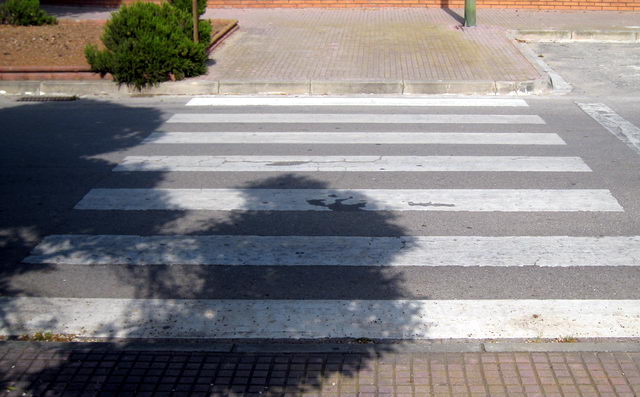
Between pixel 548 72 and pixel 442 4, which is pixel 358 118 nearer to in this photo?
pixel 548 72

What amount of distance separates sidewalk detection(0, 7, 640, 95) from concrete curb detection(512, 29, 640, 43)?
0.69 feet

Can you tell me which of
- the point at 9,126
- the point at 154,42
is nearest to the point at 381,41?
the point at 154,42

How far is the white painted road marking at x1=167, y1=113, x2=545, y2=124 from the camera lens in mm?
11883

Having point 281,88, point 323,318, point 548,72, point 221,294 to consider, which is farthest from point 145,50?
point 323,318

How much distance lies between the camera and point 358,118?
12.1 meters

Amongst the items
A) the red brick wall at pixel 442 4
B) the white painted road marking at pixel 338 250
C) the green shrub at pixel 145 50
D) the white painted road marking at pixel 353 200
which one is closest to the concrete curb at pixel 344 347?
the white painted road marking at pixel 338 250

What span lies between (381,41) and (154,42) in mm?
5465

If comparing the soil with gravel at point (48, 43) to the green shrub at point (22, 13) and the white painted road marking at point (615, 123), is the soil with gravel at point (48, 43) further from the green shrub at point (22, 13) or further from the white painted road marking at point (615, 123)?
the white painted road marking at point (615, 123)

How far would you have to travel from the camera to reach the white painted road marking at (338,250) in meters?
7.03

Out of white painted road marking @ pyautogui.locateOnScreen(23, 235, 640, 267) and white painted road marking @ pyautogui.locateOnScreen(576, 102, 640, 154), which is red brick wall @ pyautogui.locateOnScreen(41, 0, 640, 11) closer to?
white painted road marking @ pyautogui.locateOnScreen(576, 102, 640, 154)

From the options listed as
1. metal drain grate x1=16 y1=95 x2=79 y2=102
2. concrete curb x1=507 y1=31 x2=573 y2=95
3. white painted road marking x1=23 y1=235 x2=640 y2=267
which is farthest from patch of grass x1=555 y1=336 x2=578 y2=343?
metal drain grate x1=16 y1=95 x2=79 y2=102

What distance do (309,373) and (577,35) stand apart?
15.3 m

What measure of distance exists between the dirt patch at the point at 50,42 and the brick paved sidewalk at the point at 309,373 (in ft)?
34.8

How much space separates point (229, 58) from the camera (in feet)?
53.0
